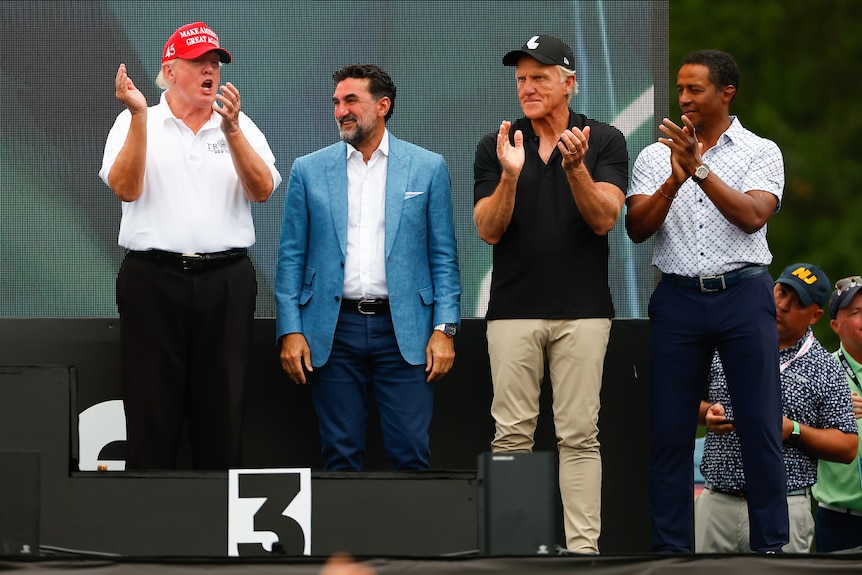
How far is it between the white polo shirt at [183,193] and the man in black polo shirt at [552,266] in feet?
3.05

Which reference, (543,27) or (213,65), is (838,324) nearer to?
(543,27)

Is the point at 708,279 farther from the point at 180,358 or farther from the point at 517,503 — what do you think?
the point at 180,358

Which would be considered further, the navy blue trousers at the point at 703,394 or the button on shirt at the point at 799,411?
the button on shirt at the point at 799,411

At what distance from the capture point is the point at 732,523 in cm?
569

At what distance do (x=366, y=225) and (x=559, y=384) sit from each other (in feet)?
3.18

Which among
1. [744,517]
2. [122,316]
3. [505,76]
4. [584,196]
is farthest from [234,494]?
[505,76]

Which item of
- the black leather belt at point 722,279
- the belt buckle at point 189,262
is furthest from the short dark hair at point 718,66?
the belt buckle at point 189,262

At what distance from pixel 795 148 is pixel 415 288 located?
10.3 meters

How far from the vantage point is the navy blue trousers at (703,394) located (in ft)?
17.0

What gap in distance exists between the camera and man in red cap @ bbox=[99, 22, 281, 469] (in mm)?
5320

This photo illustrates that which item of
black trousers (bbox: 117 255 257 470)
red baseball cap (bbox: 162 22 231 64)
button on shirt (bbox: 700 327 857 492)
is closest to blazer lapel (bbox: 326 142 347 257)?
black trousers (bbox: 117 255 257 470)

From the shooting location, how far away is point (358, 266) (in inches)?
219

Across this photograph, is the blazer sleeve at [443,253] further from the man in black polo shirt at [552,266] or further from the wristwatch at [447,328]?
the man in black polo shirt at [552,266]

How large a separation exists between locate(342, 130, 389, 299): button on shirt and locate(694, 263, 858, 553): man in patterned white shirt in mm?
1402
